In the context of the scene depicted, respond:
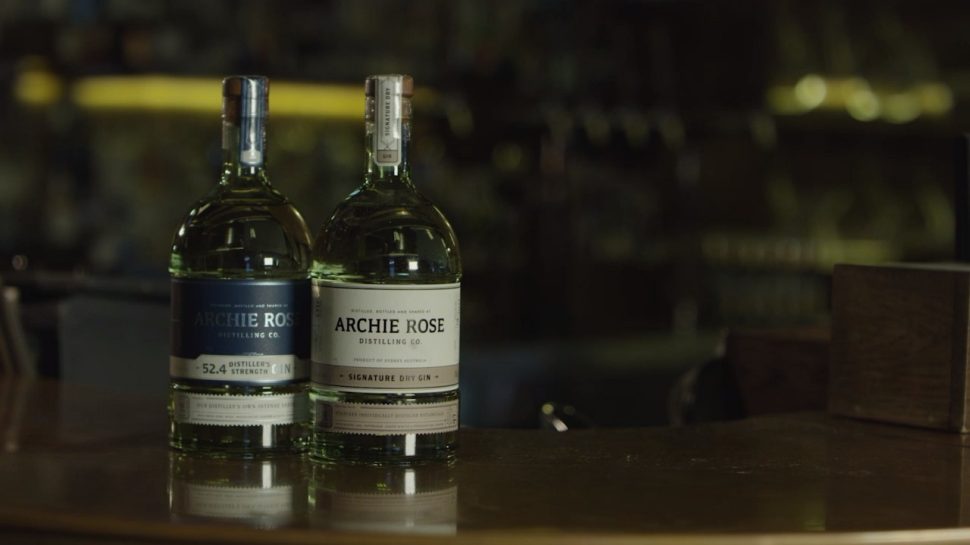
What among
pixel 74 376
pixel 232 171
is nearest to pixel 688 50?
pixel 74 376

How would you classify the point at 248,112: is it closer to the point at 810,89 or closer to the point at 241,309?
the point at 241,309

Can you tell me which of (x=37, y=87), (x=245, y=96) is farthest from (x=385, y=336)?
(x=37, y=87)

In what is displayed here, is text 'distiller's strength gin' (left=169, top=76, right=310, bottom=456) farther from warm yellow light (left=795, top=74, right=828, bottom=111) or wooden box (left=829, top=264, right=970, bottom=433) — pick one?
warm yellow light (left=795, top=74, right=828, bottom=111)

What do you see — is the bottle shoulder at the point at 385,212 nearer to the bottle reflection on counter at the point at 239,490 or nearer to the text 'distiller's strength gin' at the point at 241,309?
the text 'distiller's strength gin' at the point at 241,309

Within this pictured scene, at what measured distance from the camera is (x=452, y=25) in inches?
165

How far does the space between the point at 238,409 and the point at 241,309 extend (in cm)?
8

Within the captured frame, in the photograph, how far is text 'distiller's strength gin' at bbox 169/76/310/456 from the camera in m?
1.17

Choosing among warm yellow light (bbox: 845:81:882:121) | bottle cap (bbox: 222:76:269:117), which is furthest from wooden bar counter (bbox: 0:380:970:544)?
warm yellow light (bbox: 845:81:882:121)

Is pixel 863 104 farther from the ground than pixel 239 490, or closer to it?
farther from the ground

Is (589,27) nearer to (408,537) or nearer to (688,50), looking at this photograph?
(688,50)

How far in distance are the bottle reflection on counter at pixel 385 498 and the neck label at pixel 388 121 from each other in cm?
25

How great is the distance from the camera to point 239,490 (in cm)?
104

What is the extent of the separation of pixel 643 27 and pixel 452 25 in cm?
58

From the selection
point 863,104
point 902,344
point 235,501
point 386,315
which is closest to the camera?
point 235,501
